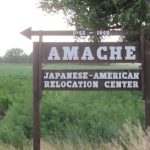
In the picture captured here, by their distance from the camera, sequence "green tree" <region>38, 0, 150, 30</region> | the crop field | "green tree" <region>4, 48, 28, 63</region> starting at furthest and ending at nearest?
"green tree" <region>4, 48, 28, 63</region> < "green tree" <region>38, 0, 150, 30</region> < the crop field

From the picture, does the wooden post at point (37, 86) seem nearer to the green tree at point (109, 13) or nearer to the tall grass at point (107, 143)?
the tall grass at point (107, 143)

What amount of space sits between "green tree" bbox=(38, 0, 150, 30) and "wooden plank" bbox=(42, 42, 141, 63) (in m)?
5.20

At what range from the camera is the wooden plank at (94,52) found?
296 inches

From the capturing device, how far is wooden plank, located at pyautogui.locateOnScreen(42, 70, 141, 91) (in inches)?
295

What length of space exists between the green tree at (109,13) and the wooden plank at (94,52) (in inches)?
205

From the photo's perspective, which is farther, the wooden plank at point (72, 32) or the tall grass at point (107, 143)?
the wooden plank at point (72, 32)

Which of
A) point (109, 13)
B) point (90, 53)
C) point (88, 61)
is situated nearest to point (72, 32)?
point (90, 53)

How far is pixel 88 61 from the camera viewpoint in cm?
755

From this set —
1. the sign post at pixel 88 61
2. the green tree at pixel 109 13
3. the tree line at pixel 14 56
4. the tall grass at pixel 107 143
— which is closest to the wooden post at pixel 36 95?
the sign post at pixel 88 61

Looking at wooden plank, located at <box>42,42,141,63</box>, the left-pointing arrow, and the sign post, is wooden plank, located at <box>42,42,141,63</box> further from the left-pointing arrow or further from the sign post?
the left-pointing arrow

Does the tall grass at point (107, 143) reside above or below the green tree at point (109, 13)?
below

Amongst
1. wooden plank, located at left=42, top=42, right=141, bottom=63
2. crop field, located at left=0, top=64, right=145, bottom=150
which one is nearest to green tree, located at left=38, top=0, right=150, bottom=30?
crop field, located at left=0, top=64, right=145, bottom=150

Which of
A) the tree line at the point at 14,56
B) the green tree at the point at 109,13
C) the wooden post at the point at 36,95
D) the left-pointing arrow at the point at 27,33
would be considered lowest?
the wooden post at the point at 36,95

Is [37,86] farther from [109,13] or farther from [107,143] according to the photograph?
[109,13]
